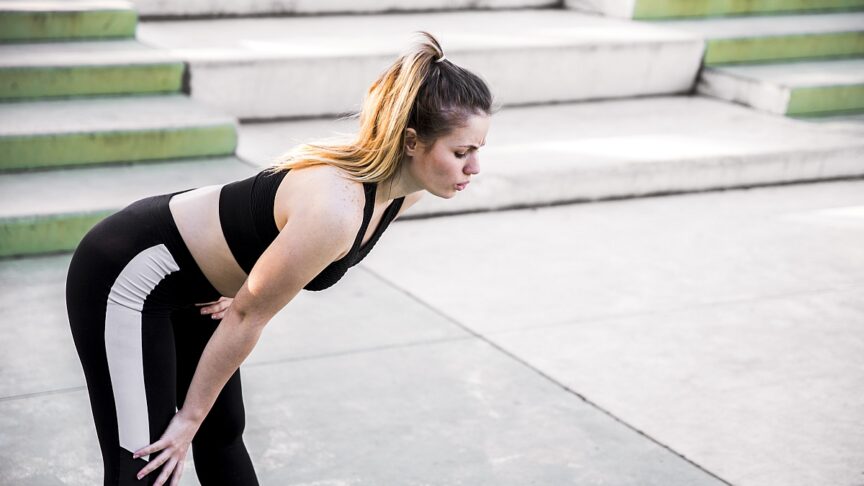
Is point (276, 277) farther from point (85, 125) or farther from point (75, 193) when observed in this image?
point (85, 125)

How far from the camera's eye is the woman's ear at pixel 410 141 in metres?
2.04

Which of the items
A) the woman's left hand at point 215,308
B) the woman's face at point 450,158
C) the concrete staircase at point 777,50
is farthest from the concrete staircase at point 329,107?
the woman's face at point 450,158

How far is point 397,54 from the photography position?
19.5ft

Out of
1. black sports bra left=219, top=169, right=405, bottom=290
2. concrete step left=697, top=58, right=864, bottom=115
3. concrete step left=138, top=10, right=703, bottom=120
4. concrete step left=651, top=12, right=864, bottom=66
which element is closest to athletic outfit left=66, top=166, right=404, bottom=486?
black sports bra left=219, top=169, right=405, bottom=290

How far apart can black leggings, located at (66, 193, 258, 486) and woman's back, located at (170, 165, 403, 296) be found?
0.10 ft

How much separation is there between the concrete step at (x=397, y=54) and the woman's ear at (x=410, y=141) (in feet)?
10.5

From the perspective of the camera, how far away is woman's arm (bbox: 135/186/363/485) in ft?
6.29

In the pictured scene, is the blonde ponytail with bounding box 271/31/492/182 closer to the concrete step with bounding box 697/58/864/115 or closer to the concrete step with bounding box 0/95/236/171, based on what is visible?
the concrete step with bounding box 0/95/236/171

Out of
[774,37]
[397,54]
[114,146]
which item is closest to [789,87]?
[774,37]

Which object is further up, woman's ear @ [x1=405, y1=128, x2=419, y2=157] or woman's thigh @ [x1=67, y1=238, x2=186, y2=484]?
woman's ear @ [x1=405, y1=128, x2=419, y2=157]

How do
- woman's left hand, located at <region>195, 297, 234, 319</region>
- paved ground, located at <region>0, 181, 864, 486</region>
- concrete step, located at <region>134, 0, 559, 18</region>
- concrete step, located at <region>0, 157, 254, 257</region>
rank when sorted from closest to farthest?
woman's left hand, located at <region>195, 297, 234, 319</region> < paved ground, located at <region>0, 181, 864, 486</region> < concrete step, located at <region>0, 157, 254, 257</region> < concrete step, located at <region>134, 0, 559, 18</region>

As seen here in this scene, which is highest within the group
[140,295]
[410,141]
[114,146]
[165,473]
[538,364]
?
[410,141]

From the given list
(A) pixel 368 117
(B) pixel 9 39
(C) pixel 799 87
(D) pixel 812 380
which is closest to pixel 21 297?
(B) pixel 9 39

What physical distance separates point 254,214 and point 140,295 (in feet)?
0.87
